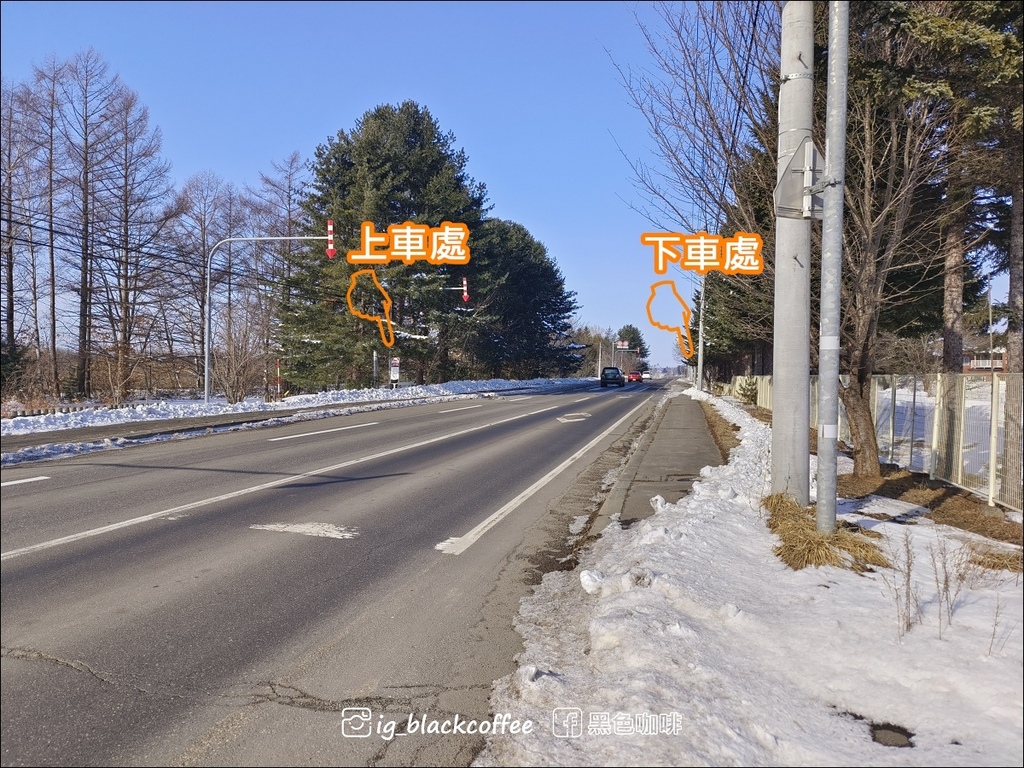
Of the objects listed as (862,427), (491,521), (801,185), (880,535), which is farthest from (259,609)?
(862,427)

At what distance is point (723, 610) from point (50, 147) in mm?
14451

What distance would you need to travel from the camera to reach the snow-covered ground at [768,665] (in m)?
2.64

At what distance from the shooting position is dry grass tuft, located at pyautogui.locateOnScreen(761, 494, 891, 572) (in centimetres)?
486

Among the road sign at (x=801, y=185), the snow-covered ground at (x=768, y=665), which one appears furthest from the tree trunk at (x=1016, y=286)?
the snow-covered ground at (x=768, y=665)

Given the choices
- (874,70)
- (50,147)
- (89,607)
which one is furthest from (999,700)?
(50,147)

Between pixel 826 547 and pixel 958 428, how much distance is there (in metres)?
4.29

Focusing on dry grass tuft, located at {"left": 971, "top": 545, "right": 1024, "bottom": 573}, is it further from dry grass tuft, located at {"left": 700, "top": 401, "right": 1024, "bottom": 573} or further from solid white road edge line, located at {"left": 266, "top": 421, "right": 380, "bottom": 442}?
solid white road edge line, located at {"left": 266, "top": 421, "right": 380, "bottom": 442}

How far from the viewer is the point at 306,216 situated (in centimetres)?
4266

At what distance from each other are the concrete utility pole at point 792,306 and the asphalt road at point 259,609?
2.55 m

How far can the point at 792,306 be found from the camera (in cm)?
680

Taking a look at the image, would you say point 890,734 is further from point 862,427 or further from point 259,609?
point 862,427

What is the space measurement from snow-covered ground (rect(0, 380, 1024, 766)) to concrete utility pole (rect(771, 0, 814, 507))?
1.59 metres

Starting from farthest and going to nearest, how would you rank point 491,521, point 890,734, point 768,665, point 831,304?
point 491,521, point 831,304, point 768,665, point 890,734

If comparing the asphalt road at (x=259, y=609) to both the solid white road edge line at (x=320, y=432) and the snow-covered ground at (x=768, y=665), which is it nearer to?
the snow-covered ground at (x=768, y=665)
